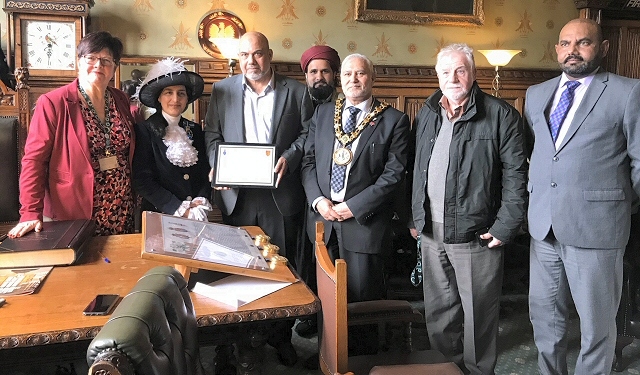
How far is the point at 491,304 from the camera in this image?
223 cm

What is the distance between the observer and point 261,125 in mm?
2730

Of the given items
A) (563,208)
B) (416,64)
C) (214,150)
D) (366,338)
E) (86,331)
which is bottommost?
(366,338)

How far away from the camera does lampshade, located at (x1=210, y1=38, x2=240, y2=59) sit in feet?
14.0

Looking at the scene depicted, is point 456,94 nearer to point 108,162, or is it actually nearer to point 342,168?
point 342,168

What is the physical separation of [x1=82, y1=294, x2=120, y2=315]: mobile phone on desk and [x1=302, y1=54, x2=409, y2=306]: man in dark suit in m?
1.17

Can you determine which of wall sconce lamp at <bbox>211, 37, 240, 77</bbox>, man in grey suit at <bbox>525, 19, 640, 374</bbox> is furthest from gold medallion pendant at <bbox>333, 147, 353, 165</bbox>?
wall sconce lamp at <bbox>211, 37, 240, 77</bbox>

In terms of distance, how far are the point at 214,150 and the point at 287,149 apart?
1.22 ft

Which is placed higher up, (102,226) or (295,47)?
(295,47)

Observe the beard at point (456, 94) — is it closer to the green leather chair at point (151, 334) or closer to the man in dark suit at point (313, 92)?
the man in dark suit at point (313, 92)

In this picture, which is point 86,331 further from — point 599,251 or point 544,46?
point 544,46

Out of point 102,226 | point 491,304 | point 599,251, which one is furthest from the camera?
point 102,226

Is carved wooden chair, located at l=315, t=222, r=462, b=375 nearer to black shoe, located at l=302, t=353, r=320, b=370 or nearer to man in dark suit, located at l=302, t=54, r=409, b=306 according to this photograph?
man in dark suit, located at l=302, t=54, r=409, b=306

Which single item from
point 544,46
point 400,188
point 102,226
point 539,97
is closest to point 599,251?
point 539,97

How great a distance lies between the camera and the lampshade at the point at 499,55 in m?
4.75
